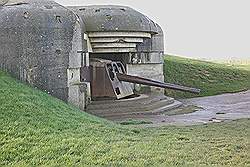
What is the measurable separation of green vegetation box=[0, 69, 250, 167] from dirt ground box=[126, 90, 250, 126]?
8.86 ft

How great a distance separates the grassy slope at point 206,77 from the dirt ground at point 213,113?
3002 millimetres

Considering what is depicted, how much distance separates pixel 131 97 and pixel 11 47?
514cm

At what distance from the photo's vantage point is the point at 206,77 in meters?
25.5

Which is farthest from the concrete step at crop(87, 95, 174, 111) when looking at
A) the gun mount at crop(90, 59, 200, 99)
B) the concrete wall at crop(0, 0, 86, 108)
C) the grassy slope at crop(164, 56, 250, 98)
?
the grassy slope at crop(164, 56, 250, 98)

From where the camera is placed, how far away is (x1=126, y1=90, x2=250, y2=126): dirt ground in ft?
41.6

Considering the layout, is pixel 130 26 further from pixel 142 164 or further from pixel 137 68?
pixel 142 164

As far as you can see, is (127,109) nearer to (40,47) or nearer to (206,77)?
(40,47)

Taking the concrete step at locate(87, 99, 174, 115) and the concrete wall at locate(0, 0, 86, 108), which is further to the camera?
the concrete step at locate(87, 99, 174, 115)

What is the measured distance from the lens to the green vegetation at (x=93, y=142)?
245 inches

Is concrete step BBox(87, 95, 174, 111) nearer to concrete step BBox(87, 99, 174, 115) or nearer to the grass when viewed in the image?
concrete step BBox(87, 99, 174, 115)

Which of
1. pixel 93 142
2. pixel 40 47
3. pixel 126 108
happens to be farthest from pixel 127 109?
pixel 93 142

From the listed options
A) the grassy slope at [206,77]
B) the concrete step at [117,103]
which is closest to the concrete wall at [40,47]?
the concrete step at [117,103]

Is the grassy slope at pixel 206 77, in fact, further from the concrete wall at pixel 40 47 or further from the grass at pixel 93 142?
the grass at pixel 93 142

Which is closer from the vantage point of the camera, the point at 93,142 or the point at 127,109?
the point at 93,142
